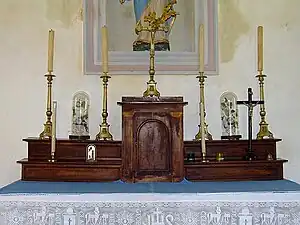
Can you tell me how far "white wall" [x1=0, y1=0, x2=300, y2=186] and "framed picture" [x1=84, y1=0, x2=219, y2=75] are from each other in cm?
5

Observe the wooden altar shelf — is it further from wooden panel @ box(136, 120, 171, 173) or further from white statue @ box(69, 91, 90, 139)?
white statue @ box(69, 91, 90, 139)

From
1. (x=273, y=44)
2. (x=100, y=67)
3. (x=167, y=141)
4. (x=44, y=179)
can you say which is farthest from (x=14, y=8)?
(x=273, y=44)

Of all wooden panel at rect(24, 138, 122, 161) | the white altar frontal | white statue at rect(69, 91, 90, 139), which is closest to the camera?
the white altar frontal

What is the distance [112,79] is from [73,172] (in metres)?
0.63

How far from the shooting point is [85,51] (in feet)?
7.57

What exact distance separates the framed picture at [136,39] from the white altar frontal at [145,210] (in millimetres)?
874

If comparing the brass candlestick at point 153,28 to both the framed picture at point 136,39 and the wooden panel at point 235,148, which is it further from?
the wooden panel at point 235,148

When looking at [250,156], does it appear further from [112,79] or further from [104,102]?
[112,79]

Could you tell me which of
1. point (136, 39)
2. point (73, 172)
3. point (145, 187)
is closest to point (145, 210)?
point (145, 187)

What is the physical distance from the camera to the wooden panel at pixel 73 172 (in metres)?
1.88

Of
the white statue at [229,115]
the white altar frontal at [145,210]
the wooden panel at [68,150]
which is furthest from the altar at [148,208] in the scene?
the white statue at [229,115]

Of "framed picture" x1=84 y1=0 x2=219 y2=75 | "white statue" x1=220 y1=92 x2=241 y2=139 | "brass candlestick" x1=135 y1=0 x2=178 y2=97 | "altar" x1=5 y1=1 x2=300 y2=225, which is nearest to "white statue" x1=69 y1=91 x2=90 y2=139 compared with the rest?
"altar" x1=5 y1=1 x2=300 y2=225

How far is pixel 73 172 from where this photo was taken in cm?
188

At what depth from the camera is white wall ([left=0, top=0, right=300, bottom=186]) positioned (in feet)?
7.58
